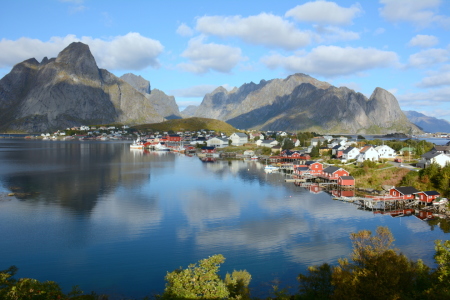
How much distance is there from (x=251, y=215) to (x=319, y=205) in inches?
328

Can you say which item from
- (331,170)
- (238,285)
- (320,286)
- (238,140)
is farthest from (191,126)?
(320,286)

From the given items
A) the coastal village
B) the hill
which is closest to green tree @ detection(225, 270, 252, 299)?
the coastal village

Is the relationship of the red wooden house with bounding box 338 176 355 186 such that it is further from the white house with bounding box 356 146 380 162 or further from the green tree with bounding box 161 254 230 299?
the green tree with bounding box 161 254 230 299

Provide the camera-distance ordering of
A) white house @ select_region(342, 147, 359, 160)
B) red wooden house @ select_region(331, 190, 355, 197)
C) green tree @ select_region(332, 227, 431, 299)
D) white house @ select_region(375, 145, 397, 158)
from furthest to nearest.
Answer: white house @ select_region(342, 147, 359, 160) < white house @ select_region(375, 145, 397, 158) < red wooden house @ select_region(331, 190, 355, 197) < green tree @ select_region(332, 227, 431, 299)

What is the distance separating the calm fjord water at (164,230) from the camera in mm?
19375

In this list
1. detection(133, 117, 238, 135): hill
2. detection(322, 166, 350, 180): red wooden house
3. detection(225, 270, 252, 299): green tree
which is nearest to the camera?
detection(225, 270, 252, 299): green tree

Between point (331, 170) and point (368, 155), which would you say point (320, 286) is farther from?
point (368, 155)

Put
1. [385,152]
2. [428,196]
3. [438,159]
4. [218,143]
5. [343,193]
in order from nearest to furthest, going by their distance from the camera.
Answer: [428,196]
[343,193]
[438,159]
[385,152]
[218,143]

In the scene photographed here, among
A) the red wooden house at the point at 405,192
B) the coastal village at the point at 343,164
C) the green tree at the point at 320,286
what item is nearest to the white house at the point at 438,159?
the coastal village at the point at 343,164

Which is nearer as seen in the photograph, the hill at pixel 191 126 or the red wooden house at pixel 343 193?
the red wooden house at pixel 343 193

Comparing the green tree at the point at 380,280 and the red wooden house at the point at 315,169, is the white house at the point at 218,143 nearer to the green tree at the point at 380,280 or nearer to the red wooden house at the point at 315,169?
the red wooden house at the point at 315,169

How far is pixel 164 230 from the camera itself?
26219 millimetres

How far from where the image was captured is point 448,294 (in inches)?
468

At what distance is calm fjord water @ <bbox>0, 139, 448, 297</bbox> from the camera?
63.6ft
